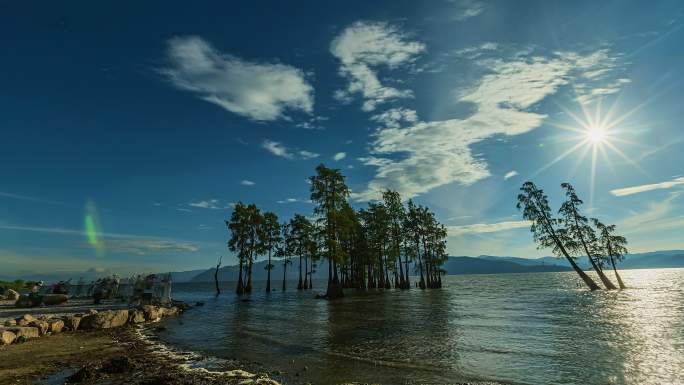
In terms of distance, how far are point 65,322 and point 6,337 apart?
511 centimetres

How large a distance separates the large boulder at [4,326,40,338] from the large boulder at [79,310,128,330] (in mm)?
3375

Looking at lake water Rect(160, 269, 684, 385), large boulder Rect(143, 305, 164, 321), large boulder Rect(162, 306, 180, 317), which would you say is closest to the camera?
lake water Rect(160, 269, 684, 385)

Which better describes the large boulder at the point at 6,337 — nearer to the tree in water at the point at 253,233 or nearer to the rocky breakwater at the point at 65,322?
the rocky breakwater at the point at 65,322

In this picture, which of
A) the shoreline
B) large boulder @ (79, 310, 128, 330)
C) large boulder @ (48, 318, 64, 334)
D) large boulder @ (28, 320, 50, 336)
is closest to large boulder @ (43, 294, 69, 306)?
large boulder @ (79, 310, 128, 330)

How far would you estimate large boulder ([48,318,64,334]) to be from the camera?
19.4m

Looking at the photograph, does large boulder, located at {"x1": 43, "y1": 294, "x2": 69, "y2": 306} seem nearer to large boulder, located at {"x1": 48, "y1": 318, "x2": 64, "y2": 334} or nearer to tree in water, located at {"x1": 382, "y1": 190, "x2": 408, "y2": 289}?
large boulder, located at {"x1": 48, "y1": 318, "x2": 64, "y2": 334}

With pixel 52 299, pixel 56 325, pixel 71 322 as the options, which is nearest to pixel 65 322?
pixel 71 322

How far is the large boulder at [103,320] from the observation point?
21.4 m

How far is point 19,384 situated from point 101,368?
1.97 metres

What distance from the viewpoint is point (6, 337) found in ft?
51.4

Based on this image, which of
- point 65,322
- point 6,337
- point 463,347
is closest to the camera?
point 463,347

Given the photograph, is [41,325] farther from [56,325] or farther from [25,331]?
[25,331]

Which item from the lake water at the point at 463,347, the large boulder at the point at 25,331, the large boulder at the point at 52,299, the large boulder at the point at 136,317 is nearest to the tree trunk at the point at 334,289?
the lake water at the point at 463,347

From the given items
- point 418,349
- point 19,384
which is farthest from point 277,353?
point 19,384
